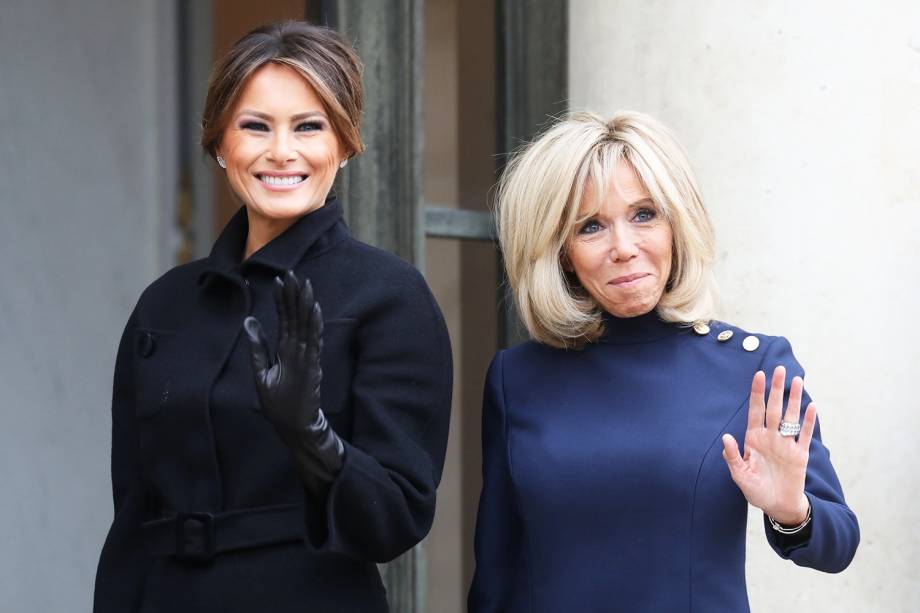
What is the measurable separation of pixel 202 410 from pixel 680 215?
784 mm

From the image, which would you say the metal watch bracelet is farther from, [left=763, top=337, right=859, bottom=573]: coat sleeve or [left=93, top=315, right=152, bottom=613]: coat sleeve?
[left=93, top=315, right=152, bottom=613]: coat sleeve

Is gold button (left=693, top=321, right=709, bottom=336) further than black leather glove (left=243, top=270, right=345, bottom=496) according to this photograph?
Yes

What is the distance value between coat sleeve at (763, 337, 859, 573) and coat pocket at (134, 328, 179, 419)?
92 cm

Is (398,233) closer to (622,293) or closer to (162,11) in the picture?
(622,293)

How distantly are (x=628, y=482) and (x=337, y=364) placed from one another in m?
0.48

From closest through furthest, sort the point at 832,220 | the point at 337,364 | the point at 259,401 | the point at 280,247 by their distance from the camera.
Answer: the point at 259,401 → the point at 337,364 → the point at 280,247 → the point at 832,220

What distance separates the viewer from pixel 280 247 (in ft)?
7.88

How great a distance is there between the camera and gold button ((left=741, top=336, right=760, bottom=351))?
8.18 ft

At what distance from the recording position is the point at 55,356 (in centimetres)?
425

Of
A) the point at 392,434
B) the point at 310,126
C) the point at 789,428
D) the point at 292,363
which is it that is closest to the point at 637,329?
the point at 789,428

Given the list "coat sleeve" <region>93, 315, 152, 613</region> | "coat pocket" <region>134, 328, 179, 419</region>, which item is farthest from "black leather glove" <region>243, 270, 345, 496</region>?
"coat sleeve" <region>93, 315, 152, 613</region>

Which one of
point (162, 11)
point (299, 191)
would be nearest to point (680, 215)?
point (299, 191)

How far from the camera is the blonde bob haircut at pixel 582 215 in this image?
2.46m

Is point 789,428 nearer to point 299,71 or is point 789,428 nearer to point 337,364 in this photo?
point 337,364
